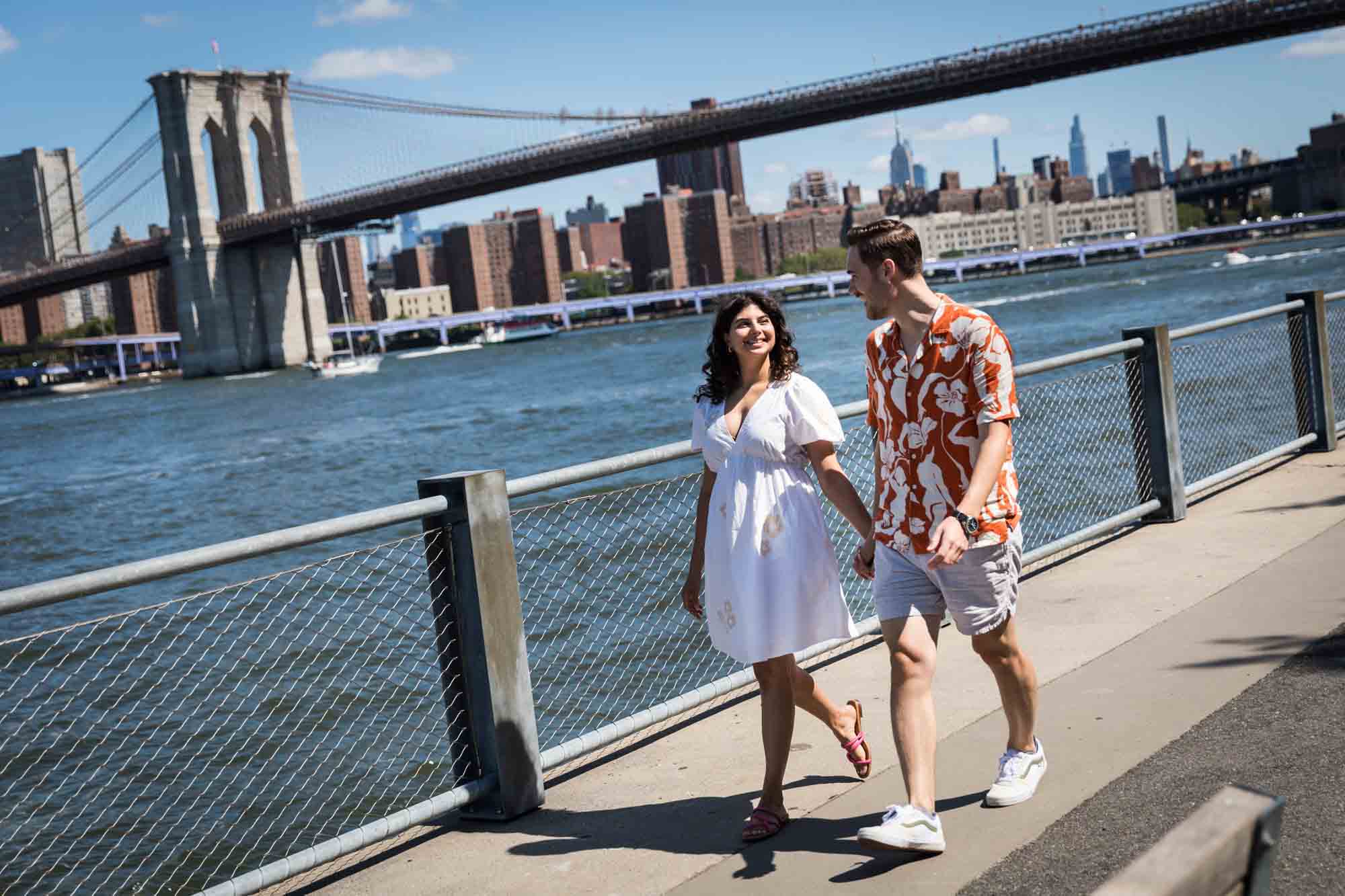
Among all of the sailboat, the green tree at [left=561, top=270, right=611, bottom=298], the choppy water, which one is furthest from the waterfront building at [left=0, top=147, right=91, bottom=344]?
the green tree at [left=561, top=270, right=611, bottom=298]

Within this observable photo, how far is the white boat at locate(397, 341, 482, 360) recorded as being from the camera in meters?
98.1

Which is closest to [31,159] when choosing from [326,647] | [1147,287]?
[1147,287]

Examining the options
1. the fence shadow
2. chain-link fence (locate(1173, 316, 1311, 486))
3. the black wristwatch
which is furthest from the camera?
chain-link fence (locate(1173, 316, 1311, 486))

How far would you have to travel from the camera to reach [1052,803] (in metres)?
3.26

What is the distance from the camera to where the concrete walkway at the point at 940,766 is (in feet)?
10.4

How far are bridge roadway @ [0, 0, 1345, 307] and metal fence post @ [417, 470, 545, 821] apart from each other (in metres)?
48.9

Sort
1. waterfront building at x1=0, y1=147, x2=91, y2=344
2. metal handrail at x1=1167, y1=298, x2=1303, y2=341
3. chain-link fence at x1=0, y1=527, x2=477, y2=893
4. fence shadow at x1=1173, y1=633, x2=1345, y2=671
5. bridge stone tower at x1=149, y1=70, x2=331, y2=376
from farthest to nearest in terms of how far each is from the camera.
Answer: waterfront building at x1=0, y1=147, x2=91, y2=344 → bridge stone tower at x1=149, y1=70, x2=331, y2=376 → metal handrail at x1=1167, y1=298, x2=1303, y2=341 → chain-link fence at x1=0, y1=527, x2=477, y2=893 → fence shadow at x1=1173, y1=633, x2=1345, y2=671

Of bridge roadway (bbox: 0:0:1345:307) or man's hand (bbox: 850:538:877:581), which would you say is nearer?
man's hand (bbox: 850:538:877:581)

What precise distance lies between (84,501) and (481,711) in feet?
86.1

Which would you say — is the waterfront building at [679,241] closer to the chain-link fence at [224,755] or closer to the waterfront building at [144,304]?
the waterfront building at [144,304]

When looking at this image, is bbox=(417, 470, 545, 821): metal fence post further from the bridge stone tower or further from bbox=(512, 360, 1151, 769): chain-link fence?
the bridge stone tower

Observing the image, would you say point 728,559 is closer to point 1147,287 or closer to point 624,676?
point 624,676

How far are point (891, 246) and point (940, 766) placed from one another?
1391mm

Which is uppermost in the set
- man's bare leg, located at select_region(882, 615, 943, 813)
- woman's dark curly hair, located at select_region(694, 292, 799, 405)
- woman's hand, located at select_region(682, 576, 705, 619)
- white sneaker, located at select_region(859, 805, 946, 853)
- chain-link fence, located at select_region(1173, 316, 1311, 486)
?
woman's dark curly hair, located at select_region(694, 292, 799, 405)
